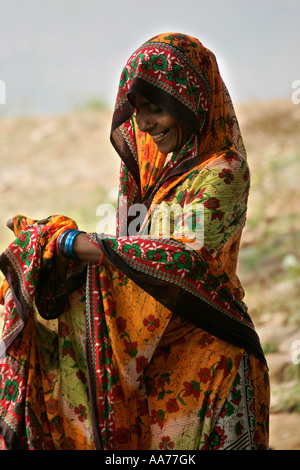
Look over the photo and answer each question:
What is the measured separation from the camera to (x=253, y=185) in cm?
608

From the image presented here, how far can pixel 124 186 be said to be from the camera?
6.82ft

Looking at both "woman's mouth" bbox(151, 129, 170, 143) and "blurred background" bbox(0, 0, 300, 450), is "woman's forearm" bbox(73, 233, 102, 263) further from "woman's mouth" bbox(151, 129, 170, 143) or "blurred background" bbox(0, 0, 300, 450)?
"blurred background" bbox(0, 0, 300, 450)

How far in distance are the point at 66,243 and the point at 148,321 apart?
299 mm

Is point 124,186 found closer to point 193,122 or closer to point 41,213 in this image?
point 193,122

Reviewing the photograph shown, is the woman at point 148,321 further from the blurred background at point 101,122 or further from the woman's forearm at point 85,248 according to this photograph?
the blurred background at point 101,122

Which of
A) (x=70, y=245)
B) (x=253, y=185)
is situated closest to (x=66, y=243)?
(x=70, y=245)

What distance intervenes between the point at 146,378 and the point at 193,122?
724 millimetres

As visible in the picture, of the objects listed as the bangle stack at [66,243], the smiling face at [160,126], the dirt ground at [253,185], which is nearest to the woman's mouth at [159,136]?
the smiling face at [160,126]

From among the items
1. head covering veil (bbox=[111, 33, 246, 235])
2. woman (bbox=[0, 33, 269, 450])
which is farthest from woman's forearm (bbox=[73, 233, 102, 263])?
head covering veil (bbox=[111, 33, 246, 235])

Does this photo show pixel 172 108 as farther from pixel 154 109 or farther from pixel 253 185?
pixel 253 185

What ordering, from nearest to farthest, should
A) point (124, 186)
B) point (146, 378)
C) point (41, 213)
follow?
1. point (146, 378)
2. point (124, 186)
3. point (41, 213)

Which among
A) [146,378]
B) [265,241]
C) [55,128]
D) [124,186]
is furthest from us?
[55,128]

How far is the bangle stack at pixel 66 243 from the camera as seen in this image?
1679mm
